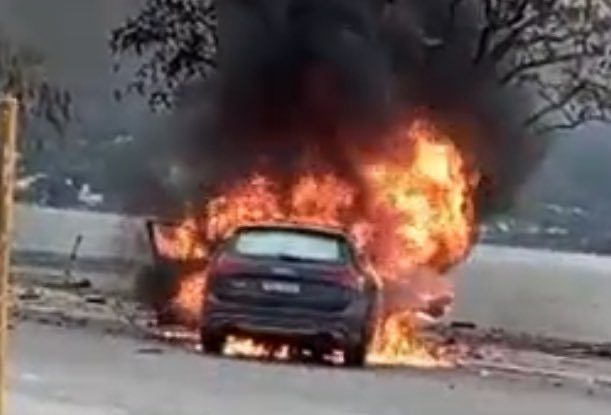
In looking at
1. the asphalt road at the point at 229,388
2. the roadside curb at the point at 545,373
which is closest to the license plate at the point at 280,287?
the asphalt road at the point at 229,388

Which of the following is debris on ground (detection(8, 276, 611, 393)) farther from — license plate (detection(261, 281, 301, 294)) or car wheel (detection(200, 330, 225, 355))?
license plate (detection(261, 281, 301, 294))

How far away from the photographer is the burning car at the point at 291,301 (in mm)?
21234

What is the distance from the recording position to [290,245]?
71.5 ft

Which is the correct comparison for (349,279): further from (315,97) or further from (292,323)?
(315,97)

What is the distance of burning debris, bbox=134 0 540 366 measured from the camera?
28859 mm

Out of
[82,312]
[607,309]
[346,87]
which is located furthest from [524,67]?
[607,309]

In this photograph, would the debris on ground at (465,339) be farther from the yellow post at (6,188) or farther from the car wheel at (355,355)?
the yellow post at (6,188)

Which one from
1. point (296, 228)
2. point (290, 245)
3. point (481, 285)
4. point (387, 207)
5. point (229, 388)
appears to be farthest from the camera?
point (481, 285)

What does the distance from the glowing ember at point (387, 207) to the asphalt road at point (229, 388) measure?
18.6 feet

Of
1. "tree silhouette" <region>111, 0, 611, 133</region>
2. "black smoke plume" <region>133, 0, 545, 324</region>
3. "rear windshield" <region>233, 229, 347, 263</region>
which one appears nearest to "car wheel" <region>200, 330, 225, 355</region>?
"rear windshield" <region>233, 229, 347, 263</region>

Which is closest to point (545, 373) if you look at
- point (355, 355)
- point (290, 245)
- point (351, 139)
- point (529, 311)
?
point (355, 355)

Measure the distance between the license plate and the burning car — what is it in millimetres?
11

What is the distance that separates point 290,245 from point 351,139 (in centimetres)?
870

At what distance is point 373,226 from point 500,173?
4.30m
